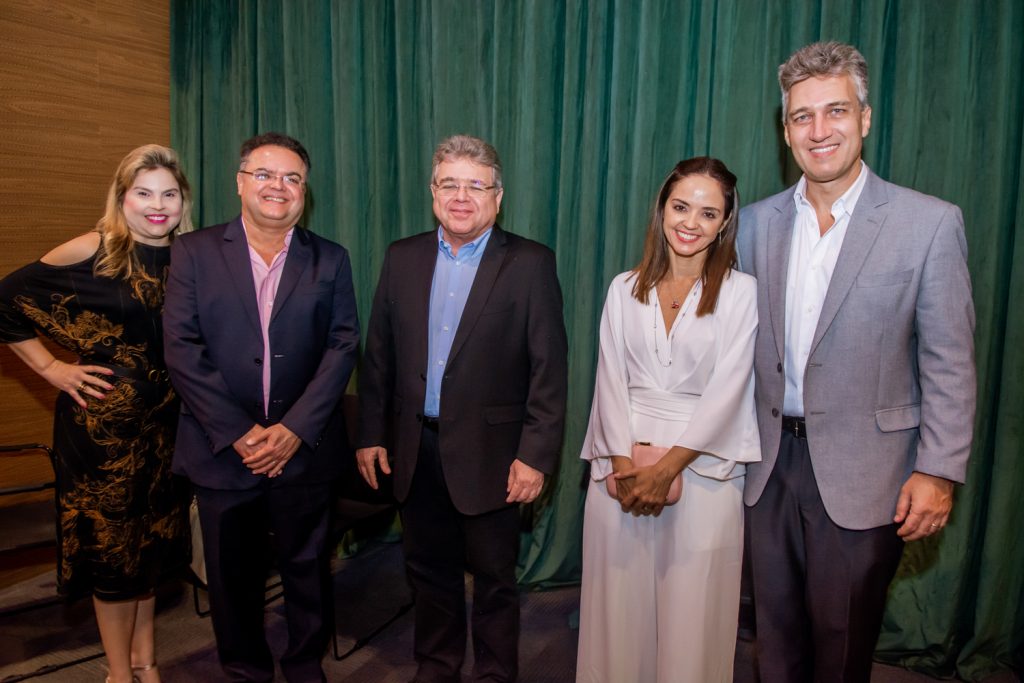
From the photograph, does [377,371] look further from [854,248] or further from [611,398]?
[854,248]

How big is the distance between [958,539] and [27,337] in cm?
337

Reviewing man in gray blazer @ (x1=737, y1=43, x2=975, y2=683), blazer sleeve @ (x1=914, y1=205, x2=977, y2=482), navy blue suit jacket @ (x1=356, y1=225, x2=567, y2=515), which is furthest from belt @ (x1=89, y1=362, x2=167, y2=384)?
blazer sleeve @ (x1=914, y1=205, x2=977, y2=482)

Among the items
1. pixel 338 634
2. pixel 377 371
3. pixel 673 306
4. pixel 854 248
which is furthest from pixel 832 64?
→ pixel 338 634

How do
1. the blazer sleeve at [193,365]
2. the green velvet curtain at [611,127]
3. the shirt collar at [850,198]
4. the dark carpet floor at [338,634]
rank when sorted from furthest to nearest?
the dark carpet floor at [338,634]
the green velvet curtain at [611,127]
the blazer sleeve at [193,365]
the shirt collar at [850,198]

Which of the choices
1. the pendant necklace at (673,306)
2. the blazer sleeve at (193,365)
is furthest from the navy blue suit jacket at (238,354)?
the pendant necklace at (673,306)

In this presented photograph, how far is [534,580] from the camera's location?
132 inches

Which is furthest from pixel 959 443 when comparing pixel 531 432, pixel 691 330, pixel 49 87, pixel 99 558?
pixel 49 87

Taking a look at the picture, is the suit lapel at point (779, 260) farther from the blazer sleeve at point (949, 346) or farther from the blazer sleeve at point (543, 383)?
the blazer sleeve at point (543, 383)

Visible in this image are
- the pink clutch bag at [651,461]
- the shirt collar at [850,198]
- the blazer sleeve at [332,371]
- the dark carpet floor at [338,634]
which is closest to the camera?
the shirt collar at [850,198]

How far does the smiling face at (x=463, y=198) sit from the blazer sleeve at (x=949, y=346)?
1.21 metres

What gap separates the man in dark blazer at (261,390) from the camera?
220 cm

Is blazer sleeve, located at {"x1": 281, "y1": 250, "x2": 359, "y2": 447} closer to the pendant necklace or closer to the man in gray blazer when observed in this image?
the pendant necklace

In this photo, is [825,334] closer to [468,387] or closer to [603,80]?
[468,387]

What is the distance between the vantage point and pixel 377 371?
2.37m
